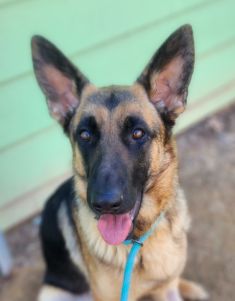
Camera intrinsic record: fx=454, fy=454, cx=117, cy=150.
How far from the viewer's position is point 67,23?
3.34 meters

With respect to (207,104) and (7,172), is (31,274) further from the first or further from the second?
(207,104)

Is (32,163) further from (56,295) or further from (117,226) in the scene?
(117,226)

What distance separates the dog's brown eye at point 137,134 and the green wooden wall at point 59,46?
1451 millimetres

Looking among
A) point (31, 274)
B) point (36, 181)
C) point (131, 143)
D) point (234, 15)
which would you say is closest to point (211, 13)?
point (234, 15)

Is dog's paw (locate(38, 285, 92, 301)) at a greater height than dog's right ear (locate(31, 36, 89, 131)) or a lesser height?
lesser

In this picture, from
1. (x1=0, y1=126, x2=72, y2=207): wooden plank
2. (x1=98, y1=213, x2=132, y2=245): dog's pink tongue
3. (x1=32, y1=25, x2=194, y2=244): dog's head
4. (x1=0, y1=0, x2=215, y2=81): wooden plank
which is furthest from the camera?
(x1=0, y1=126, x2=72, y2=207): wooden plank

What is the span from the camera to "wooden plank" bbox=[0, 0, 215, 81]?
10.3 feet

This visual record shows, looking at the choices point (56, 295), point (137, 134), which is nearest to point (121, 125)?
point (137, 134)

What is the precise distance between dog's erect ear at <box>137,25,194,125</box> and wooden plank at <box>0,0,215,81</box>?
125 cm

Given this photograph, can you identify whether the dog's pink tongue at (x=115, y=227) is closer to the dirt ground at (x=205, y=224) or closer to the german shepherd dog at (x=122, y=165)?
the german shepherd dog at (x=122, y=165)

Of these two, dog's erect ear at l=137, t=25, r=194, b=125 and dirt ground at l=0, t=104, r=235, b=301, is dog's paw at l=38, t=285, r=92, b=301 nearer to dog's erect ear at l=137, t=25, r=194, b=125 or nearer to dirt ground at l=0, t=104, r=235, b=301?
dirt ground at l=0, t=104, r=235, b=301

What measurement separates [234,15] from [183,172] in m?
1.62

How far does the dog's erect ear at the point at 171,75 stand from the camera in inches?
82.6

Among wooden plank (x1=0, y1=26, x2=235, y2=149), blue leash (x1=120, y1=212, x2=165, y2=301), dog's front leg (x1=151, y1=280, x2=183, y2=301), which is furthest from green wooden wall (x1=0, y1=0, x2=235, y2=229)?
blue leash (x1=120, y1=212, x2=165, y2=301)
